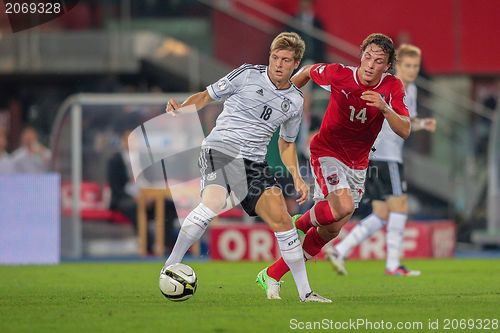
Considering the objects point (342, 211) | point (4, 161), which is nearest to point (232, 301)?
point (342, 211)

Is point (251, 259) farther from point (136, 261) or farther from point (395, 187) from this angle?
point (395, 187)

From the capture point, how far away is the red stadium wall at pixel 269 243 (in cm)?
1682

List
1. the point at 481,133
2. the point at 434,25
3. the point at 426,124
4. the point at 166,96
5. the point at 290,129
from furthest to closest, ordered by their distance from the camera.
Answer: the point at 434,25 < the point at 481,133 < the point at 166,96 < the point at 426,124 < the point at 290,129

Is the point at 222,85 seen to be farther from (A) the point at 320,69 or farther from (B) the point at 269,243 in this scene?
(B) the point at 269,243

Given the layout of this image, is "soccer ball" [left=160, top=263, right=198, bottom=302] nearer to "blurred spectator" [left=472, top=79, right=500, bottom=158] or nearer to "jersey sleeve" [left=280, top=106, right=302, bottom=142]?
"jersey sleeve" [left=280, top=106, right=302, bottom=142]

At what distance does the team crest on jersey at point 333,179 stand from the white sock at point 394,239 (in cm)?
322

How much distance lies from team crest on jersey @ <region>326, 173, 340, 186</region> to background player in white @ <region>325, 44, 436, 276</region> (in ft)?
9.61

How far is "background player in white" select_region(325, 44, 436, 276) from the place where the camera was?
13422mm

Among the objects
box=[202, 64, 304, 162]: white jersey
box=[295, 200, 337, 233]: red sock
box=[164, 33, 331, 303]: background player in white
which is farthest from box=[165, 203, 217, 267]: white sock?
box=[295, 200, 337, 233]: red sock

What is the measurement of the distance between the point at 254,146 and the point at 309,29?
30.0 ft

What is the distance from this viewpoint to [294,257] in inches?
374

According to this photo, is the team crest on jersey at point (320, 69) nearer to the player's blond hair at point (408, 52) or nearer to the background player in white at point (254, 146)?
the background player in white at point (254, 146)

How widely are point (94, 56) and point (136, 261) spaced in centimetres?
379

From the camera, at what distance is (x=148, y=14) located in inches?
747
